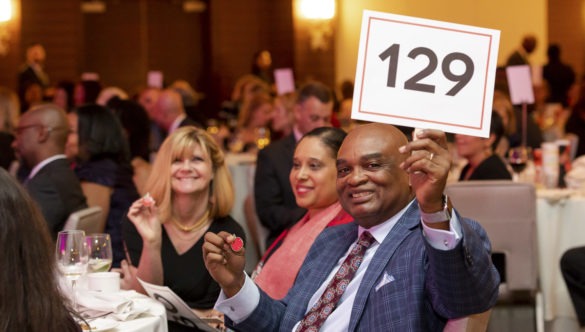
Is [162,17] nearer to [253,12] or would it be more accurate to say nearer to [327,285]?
[253,12]

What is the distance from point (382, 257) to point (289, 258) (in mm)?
921

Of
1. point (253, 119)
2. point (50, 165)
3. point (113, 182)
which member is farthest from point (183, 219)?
point (253, 119)

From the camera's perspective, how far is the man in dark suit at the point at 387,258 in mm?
2387

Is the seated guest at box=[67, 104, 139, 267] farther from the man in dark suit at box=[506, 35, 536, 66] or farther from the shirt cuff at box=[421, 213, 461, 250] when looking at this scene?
the man in dark suit at box=[506, 35, 536, 66]

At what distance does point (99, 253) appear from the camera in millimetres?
3420

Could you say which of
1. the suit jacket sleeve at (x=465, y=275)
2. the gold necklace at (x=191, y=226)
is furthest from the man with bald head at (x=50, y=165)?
the suit jacket sleeve at (x=465, y=275)

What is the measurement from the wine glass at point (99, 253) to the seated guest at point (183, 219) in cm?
39

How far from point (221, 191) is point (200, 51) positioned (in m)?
12.0

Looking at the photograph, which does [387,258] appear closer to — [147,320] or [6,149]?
[147,320]

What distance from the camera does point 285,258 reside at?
148 inches

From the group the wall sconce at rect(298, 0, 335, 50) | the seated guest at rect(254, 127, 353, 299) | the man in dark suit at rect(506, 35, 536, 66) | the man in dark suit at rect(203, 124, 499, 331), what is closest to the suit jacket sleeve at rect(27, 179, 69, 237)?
the seated guest at rect(254, 127, 353, 299)

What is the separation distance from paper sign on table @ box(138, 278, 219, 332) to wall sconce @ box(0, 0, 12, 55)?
34.5 feet

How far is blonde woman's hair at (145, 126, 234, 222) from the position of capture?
13.6 ft

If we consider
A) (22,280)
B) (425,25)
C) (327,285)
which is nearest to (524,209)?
(327,285)
